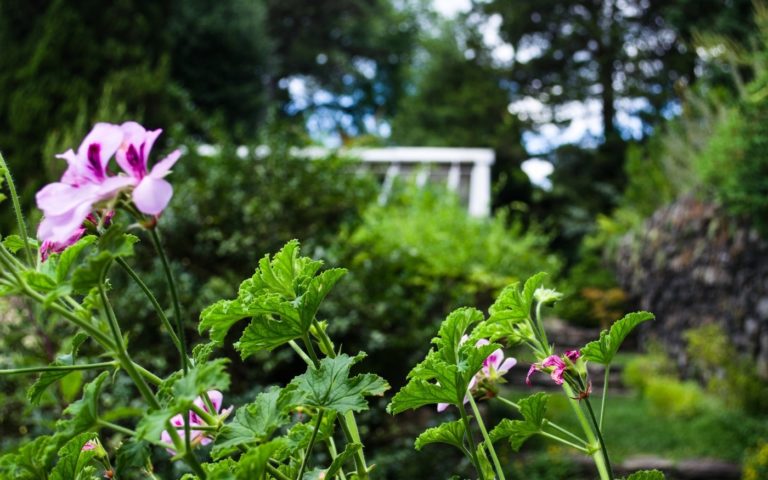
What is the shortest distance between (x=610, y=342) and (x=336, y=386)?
0.26 meters

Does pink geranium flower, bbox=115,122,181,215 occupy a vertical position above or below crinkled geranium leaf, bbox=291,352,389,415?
above

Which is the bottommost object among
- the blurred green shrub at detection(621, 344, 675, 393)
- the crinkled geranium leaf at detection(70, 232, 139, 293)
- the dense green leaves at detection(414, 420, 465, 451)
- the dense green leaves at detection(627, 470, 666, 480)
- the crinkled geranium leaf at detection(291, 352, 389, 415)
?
the blurred green shrub at detection(621, 344, 675, 393)

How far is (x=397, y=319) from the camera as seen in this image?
3.03m

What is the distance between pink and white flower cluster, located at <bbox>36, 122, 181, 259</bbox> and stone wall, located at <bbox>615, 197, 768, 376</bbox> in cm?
498

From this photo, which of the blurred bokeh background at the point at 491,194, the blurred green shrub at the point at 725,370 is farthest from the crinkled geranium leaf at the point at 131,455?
the blurred green shrub at the point at 725,370

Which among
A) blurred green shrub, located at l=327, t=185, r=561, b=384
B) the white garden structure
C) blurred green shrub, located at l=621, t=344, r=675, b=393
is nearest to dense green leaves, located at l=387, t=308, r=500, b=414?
blurred green shrub, located at l=327, t=185, r=561, b=384

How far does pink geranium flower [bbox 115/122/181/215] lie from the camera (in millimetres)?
461

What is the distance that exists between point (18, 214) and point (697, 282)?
21.0ft

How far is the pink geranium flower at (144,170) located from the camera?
461mm

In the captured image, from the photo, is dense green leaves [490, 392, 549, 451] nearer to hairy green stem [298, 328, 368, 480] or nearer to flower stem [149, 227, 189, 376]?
hairy green stem [298, 328, 368, 480]

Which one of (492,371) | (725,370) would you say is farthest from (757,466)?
(492,371)

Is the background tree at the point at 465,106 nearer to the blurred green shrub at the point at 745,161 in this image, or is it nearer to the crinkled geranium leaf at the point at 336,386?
the blurred green shrub at the point at 745,161

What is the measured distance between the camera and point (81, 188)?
0.47 metres

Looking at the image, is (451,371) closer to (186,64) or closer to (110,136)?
(110,136)
